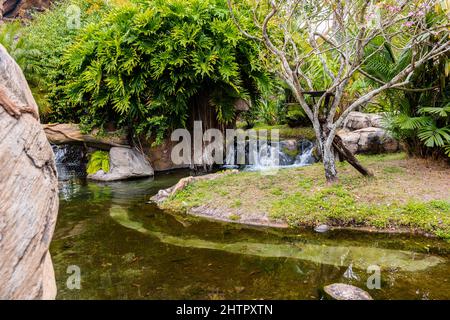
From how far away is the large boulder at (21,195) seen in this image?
2.14 m

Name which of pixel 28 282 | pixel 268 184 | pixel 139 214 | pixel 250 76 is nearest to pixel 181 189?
pixel 139 214

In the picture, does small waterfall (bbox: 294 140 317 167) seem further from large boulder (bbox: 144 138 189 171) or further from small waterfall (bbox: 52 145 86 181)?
small waterfall (bbox: 52 145 86 181)

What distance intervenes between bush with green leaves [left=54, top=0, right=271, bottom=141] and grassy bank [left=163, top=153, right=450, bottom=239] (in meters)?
2.92

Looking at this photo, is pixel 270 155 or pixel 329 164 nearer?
pixel 329 164

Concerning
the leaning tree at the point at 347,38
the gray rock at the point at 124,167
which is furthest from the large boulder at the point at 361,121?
the gray rock at the point at 124,167

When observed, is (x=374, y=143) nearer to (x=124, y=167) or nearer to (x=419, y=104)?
(x=419, y=104)

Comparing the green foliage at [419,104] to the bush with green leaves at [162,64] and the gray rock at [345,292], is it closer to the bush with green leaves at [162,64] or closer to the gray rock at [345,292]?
the bush with green leaves at [162,64]

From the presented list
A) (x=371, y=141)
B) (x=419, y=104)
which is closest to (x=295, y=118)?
(x=371, y=141)

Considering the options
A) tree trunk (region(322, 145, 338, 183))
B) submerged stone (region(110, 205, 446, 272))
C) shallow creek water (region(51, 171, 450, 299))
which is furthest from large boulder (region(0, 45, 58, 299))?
tree trunk (region(322, 145, 338, 183))

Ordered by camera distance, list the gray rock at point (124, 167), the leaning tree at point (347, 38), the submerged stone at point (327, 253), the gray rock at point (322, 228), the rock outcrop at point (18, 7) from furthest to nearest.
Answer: the rock outcrop at point (18, 7)
the gray rock at point (124, 167)
the leaning tree at point (347, 38)
the gray rock at point (322, 228)
the submerged stone at point (327, 253)

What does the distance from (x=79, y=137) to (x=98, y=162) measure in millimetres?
1006

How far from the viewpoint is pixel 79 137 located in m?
10.1

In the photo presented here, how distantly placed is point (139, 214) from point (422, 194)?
4631 mm

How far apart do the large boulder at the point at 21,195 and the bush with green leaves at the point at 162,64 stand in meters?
6.04
